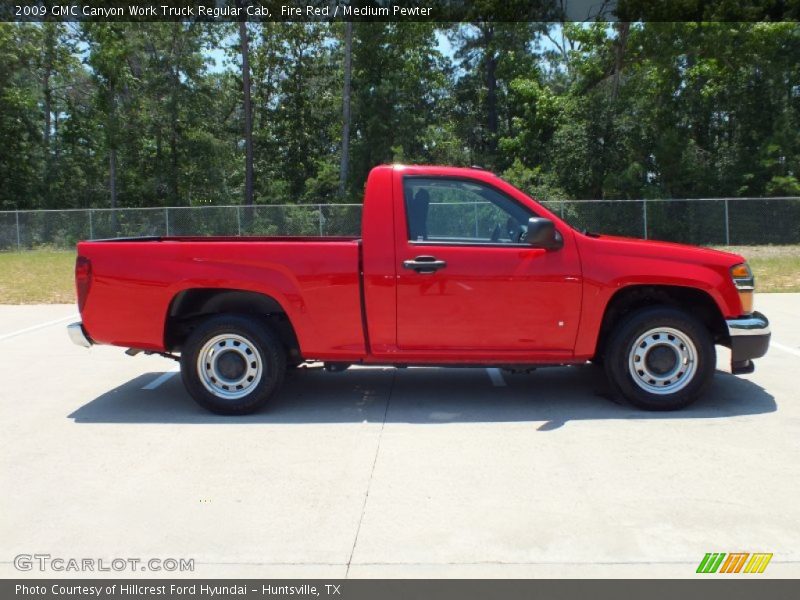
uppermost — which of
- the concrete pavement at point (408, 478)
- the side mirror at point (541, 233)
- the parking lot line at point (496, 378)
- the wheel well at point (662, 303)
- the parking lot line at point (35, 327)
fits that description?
the side mirror at point (541, 233)

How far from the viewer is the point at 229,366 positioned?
267 inches

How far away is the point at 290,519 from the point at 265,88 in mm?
39666

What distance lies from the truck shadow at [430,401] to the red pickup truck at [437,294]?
288 mm

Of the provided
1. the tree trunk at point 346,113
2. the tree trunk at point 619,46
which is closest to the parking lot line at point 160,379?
the tree trunk at point 346,113

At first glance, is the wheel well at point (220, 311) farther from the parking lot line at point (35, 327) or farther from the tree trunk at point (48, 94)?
the tree trunk at point (48, 94)

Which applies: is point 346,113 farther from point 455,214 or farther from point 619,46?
point 455,214

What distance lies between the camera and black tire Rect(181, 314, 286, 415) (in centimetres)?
670

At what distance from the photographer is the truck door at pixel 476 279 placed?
256 inches

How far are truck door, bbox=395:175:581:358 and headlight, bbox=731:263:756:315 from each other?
1.28 meters

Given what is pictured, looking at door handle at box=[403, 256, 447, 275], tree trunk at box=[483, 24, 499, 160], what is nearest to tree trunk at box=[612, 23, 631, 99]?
tree trunk at box=[483, 24, 499, 160]

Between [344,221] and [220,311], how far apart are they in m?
21.1

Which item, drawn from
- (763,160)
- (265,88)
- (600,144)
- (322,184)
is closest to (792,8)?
(763,160)

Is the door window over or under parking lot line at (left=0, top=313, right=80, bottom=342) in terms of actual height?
over

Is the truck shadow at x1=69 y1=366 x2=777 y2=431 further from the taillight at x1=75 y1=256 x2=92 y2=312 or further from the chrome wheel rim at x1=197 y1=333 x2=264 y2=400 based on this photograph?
the taillight at x1=75 y1=256 x2=92 y2=312
